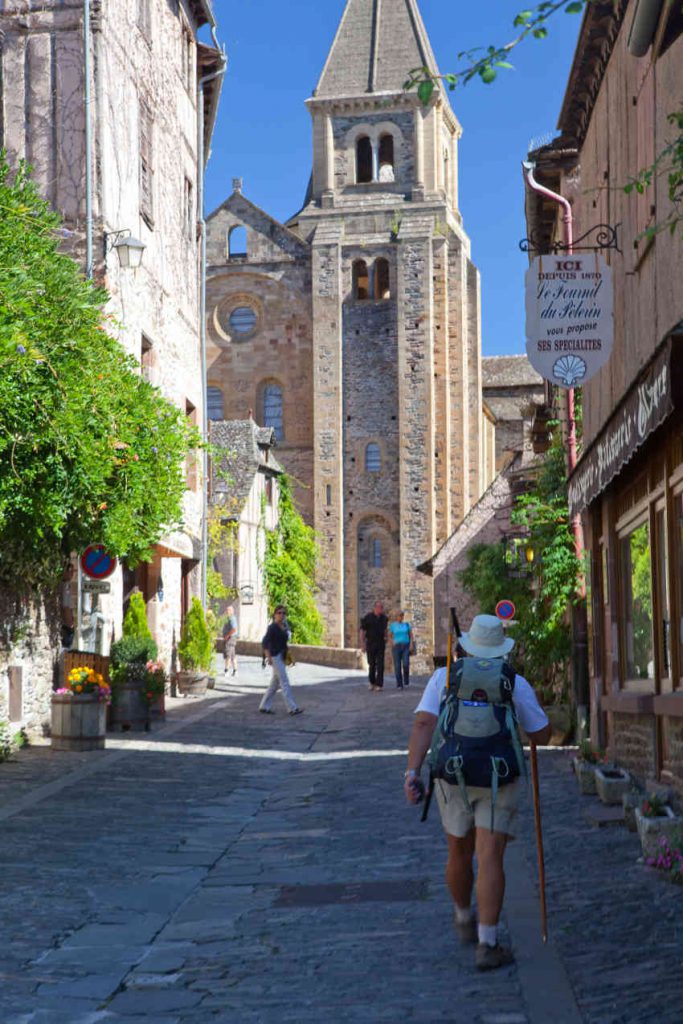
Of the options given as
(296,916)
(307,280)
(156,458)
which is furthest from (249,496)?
(296,916)

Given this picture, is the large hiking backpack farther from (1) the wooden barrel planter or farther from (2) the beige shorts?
(1) the wooden barrel planter

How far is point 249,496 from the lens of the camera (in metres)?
48.9

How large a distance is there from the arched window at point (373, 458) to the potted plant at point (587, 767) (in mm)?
44940

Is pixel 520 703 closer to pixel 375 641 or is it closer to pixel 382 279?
pixel 375 641

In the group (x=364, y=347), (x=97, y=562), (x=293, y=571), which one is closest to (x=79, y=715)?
(x=97, y=562)

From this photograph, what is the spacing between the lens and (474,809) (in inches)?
249

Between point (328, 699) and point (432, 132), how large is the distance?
38238 millimetres

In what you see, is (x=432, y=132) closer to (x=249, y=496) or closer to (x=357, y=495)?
(x=357, y=495)

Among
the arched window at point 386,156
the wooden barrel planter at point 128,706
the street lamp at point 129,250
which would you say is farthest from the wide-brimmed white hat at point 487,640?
the arched window at point 386,156

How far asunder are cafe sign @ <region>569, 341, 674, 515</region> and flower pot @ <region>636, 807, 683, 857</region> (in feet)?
7.24

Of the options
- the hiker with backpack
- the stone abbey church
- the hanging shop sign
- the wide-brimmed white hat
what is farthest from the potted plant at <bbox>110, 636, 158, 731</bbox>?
the stone abbey church

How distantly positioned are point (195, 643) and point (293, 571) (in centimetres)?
2711

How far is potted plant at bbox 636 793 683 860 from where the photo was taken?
8.09m

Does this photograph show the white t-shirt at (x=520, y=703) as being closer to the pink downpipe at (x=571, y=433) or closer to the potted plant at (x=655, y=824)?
the potted plant at (x=655, y=824)
